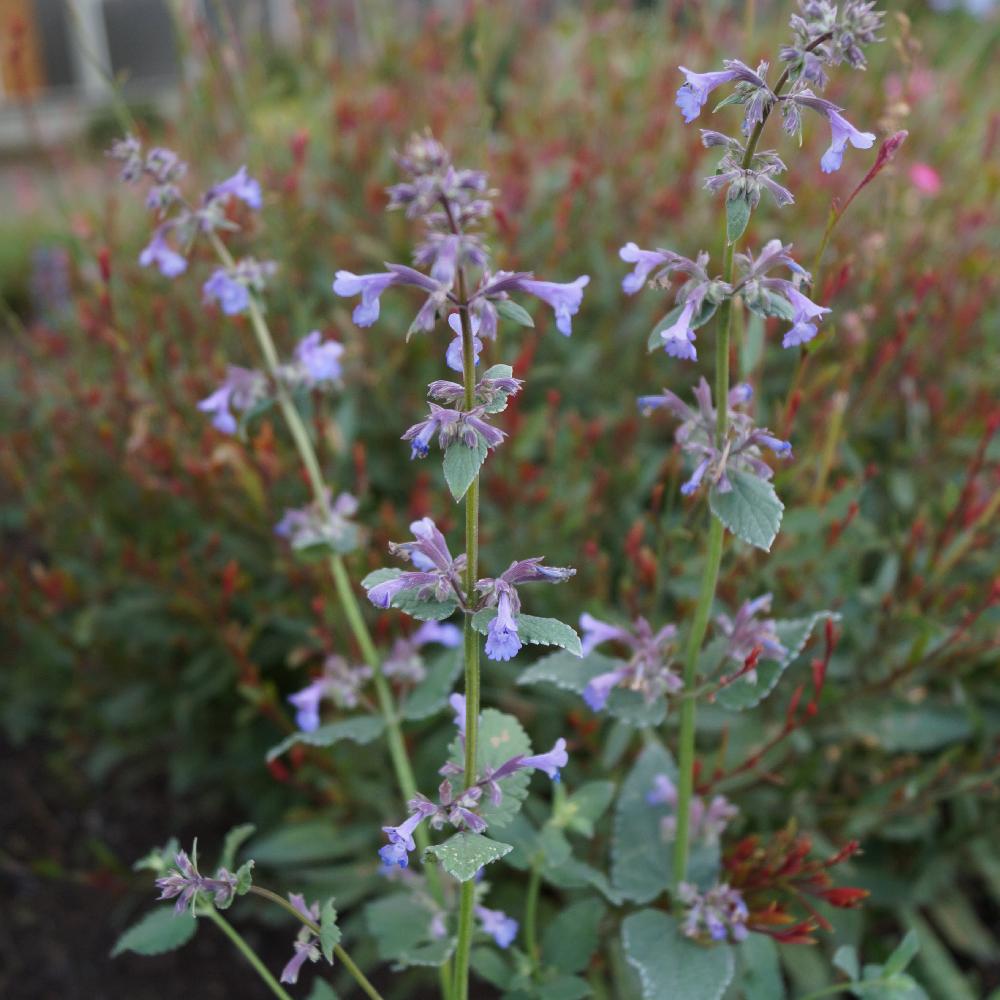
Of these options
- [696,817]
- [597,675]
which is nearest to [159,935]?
[597,675]

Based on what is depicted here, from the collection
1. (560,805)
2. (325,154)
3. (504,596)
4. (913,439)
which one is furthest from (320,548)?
(325,154)

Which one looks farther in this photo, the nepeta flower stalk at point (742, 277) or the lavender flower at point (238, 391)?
the lavender flower at point (238, 391)

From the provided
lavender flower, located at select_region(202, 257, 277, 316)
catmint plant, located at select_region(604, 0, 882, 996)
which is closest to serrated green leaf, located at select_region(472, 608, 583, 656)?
catmint plant, located at select_region(604, 0, 882, 996)

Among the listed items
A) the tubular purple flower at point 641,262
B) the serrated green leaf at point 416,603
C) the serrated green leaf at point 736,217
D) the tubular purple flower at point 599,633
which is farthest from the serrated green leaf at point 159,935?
the serrated green leaf at point 736,217

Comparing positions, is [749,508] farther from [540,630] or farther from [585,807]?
[585,807]

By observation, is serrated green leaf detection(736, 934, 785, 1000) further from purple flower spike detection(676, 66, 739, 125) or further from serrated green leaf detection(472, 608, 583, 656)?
purple flower spike detection(676, 66, 739, 125)

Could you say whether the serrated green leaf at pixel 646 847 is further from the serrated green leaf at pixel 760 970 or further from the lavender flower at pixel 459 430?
the lavender flower at pixel 459 430
